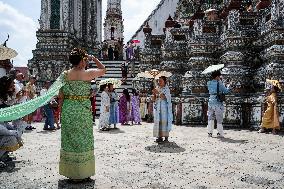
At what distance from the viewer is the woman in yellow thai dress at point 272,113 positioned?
9.50m

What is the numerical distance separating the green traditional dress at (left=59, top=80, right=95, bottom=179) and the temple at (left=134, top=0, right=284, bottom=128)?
6.96m

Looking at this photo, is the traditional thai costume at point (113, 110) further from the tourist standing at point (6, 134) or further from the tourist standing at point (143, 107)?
the tourist standing at point (6, 134)

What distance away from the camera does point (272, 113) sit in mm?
9609

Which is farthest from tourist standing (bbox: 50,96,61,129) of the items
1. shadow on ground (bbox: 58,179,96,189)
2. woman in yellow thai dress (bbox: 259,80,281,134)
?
shadow on ground (bbox: 58,179,96,189)

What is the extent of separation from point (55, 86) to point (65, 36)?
1743 cm

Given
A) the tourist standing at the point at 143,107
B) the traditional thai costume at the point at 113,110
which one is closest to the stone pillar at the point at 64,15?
the tourist standing at the point at 143,107

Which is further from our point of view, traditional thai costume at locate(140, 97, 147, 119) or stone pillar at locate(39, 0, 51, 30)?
stone pillar at locate(39, 0, 51, 30)

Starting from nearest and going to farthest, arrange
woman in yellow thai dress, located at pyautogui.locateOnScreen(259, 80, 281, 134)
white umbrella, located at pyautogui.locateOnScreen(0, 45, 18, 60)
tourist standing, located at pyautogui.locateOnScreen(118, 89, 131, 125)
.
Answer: white umbrella, located at pyautogui.locateOnScreen(0, 45, 18, 60), woman in yellow thai dress, located at pyautogui.locateOnScreen(259, 80, 281, 134), tourist standing, located at pyautogui.locateOnScreen(118, 89, 131, 125)

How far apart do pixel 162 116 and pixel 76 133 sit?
12.6ft

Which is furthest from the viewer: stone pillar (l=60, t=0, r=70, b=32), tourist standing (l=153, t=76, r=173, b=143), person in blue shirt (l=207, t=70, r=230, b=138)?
stone pillar (l=60, t=0, r=70, b=32)

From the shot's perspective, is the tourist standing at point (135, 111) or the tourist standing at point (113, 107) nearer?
the tourist standing at point (113, 107)

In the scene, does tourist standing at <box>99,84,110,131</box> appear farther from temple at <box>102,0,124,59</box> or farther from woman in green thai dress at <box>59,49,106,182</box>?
temple at <box>102,0,124,59</box>

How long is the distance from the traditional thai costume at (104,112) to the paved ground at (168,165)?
3201 millimetres

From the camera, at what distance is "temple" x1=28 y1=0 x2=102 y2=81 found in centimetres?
2052
